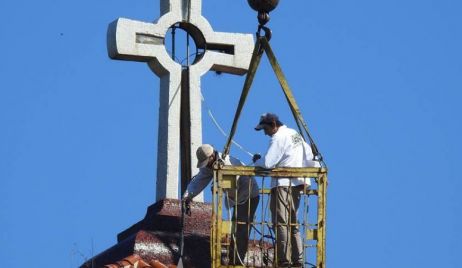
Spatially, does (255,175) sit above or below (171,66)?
below

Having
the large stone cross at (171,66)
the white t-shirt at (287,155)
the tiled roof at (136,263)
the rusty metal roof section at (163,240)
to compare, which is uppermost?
the large stone cross at (171,66)

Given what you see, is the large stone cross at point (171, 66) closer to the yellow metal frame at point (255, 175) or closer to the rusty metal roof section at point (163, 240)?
the rusty metal roof section at point (163, 240)

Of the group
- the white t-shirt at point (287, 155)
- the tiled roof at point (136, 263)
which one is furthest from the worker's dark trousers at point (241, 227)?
the tiled roof at point (136, 263)

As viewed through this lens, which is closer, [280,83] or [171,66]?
[280,83]

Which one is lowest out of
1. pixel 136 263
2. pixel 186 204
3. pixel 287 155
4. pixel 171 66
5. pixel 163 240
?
pixel 136 263

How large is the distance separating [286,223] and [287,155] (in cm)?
62

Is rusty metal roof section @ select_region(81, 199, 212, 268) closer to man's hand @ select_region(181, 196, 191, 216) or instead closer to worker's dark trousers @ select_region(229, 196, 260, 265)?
man's hand @ select_region(181, 196, 191, 216)

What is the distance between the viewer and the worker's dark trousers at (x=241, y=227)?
771 inches

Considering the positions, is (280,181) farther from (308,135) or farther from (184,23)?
(184,23)

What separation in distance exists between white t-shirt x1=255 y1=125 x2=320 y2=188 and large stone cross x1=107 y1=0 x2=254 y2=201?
1.49 m

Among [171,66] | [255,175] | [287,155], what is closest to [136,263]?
[255,175]

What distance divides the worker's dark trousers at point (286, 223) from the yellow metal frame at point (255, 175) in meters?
0.17

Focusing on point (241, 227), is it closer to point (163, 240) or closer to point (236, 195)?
point (236, 195)

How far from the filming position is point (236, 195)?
19531 millimetres
